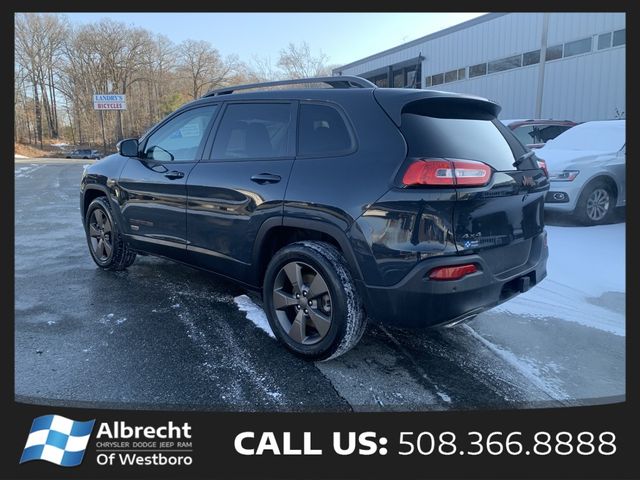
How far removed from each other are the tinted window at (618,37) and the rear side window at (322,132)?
645 inches

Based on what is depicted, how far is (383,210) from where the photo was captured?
261 cm

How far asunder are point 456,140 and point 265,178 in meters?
1.29

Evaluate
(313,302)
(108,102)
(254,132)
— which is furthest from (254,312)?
(108,102)


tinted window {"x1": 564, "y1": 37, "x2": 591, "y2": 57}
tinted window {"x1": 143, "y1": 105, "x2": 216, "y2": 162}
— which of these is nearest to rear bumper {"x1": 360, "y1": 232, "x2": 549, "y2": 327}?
tinted window {"x1": 143, "y1": 105, "x2": 216, "y2": 162}

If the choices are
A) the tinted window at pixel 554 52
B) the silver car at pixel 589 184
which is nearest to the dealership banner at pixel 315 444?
the silver car at pixel 589 184

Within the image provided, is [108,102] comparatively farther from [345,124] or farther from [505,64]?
[345,124]

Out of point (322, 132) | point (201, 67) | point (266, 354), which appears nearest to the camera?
point (322, 132)

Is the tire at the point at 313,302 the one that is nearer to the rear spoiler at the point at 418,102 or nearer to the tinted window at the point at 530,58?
the rear spoiler at the point at 418,102

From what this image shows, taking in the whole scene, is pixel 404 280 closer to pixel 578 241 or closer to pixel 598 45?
pixel 578 241

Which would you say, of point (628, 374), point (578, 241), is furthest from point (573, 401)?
point (578, 241)

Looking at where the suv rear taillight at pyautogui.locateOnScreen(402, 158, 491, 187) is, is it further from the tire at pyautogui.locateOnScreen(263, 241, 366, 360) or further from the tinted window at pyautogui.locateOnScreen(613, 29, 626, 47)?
the tinted window at pyautogui.locateOnScreen(613, 29, 626, 47)

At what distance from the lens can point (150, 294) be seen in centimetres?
446

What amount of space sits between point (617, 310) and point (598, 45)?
15503mm

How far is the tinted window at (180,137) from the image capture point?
3.97 meters
